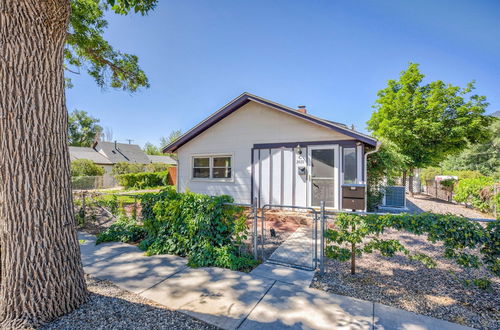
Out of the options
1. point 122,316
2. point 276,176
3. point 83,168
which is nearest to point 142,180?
point 83,168

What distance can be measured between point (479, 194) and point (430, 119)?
6.80m

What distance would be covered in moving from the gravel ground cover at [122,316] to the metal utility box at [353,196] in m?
5.91

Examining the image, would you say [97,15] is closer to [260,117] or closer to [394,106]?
[260,117]

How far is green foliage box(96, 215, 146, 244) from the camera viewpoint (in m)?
5.34

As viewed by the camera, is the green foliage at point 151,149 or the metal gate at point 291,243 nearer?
the metal gate at point 291,243

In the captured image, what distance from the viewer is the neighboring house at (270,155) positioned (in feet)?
24.2

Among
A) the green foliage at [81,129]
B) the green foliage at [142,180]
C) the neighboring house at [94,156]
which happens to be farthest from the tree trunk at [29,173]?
the green foliage at [81,129]

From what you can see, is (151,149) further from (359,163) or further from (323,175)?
(359,163)

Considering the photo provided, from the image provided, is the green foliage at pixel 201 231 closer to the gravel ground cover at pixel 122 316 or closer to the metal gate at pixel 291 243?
the metal gate at pixel 291 243

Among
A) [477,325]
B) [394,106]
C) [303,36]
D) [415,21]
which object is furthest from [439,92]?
[477,325]

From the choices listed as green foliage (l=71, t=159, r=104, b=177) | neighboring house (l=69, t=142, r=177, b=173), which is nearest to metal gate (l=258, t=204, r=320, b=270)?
green foliage (l=71, t=159, r=104, b=177)

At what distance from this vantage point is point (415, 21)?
757 cm

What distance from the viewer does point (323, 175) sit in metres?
7.63

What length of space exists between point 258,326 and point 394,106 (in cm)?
1812
